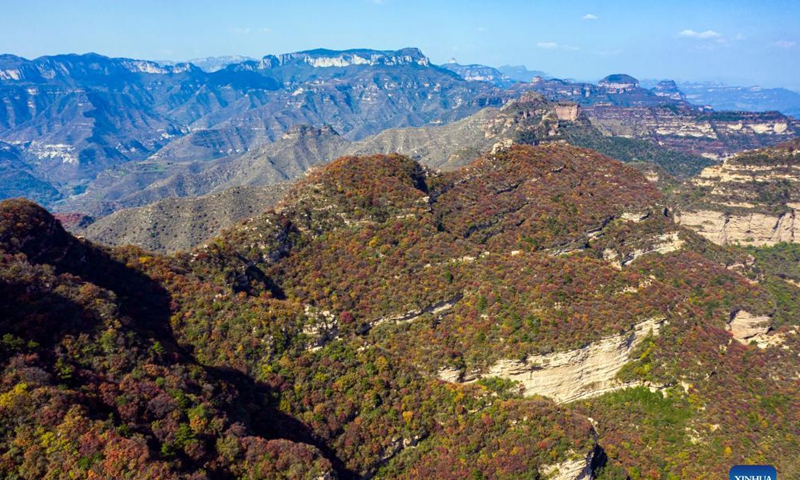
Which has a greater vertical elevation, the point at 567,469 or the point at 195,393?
the point at 195,393

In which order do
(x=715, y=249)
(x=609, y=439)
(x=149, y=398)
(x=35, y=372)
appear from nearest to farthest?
(x=35, y=372)
(x=149, y=398)
(x=609, y=439)
(x=715, y=249)

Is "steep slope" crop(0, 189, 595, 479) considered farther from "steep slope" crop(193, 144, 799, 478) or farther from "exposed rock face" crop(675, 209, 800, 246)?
"exposed rock face" crop(675, 209, 800, 246)

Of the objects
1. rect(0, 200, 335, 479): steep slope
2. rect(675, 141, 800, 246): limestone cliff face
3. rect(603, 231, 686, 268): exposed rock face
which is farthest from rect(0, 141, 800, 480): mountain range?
rect(675, 141, 800, 246): limestone cliff face

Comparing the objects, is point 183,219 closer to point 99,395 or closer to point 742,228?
point 99,395

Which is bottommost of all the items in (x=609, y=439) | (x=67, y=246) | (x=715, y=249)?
(x=609, y=439)

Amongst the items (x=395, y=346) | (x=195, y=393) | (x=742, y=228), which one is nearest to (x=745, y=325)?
(x=395, y=346)

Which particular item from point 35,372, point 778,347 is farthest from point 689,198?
point 35,372

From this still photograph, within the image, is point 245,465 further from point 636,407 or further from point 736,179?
point 736,179

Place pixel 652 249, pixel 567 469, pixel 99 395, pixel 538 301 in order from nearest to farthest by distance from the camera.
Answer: pixel 99 395 < pixel 567 469 < pixel 538 301 < pixel 652 249
